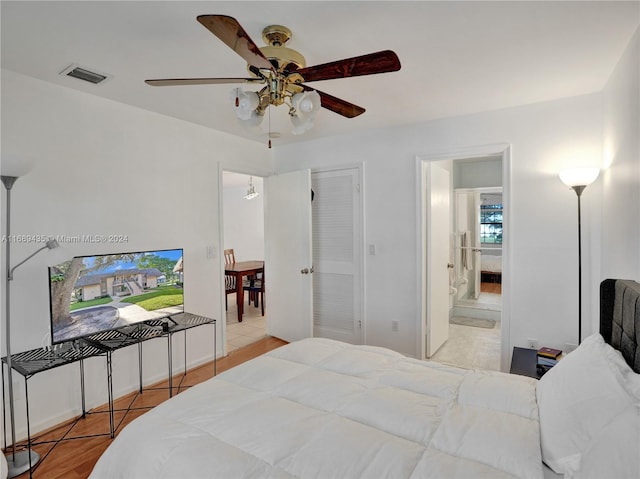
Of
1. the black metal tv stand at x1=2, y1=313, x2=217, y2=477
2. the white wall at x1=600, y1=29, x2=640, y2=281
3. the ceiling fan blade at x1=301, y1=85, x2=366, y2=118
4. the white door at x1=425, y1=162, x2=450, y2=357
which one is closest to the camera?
the white wall at x1=600, y1=29, x2=640, y2=281

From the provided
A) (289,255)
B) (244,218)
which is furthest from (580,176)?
(244,218)

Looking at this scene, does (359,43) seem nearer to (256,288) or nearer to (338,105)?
(338,105)

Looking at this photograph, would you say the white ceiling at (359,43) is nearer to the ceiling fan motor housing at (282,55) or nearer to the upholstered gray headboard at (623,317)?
the ceiling fan motor housing at (282,55)

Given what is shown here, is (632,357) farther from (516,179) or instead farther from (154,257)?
(154,257)

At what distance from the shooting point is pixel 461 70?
2.33 metres

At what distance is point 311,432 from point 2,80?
281cm

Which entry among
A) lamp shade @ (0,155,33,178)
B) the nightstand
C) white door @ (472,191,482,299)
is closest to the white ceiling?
lamp shade @ (0,155,33,178)

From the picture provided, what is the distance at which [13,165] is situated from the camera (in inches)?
78.8

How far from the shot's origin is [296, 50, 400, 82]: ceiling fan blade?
148cm

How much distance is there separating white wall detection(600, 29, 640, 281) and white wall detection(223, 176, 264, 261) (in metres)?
6.37

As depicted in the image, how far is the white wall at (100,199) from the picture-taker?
2.38 meters

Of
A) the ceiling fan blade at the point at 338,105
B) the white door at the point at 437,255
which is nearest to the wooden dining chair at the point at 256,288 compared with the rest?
the white door at the point at 437,255

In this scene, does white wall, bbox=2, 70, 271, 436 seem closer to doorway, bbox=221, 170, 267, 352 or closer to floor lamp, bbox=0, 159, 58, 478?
floor lamp, bbox=0, 159, 58, 478

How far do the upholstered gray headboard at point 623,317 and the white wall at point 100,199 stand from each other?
322 cm
